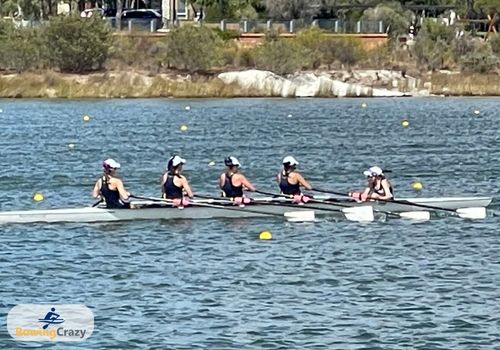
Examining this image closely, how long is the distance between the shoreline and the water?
33451 mm

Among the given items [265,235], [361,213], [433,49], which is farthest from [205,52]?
[265,235]

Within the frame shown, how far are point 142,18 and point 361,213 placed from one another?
74278mm

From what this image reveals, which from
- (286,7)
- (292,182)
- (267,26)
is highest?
(286,7)

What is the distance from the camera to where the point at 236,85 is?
→ 83688 mm

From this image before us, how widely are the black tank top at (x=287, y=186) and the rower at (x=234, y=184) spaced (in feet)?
2.82

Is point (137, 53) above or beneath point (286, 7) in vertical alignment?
beneath

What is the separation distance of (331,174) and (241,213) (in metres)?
11.6

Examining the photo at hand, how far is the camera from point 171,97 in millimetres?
82000

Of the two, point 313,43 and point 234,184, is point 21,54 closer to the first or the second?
point 313,43

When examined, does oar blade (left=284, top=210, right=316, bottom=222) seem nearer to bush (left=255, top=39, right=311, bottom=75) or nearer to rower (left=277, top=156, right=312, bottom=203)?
rower (left=277, top=156, right=312, bottom=203)

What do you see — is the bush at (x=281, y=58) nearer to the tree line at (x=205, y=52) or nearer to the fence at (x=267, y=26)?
the tree line at (x=205, y=52)

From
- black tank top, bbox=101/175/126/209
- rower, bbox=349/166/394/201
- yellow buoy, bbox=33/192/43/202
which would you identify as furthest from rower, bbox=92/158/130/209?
yellow buoy, bbox=33/192/43/202

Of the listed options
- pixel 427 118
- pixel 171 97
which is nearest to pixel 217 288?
pixel 427 118

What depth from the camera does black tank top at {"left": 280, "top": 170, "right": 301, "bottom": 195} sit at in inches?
1200
